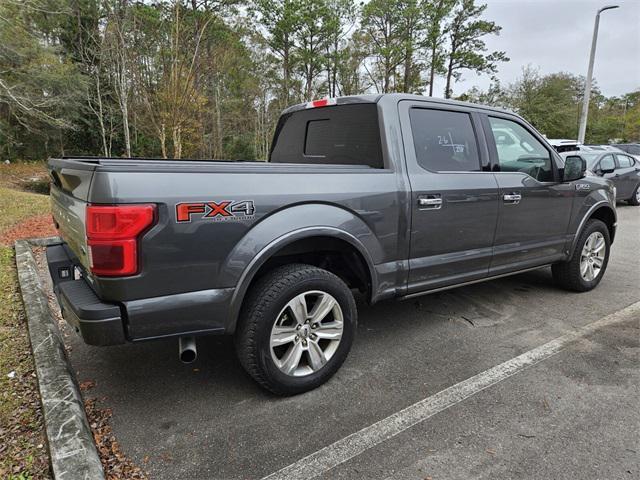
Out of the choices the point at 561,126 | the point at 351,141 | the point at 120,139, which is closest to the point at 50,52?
the point at 120,139

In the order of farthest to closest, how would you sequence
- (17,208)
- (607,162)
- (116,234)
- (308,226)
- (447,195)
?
(607,162) < (17,208) < (447,195) < (308,226) < (116,234)

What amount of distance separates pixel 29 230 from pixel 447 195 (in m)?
7.00

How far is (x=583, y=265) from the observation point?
185 inches

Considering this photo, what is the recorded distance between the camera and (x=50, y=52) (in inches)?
679

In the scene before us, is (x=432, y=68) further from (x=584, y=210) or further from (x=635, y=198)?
(x=584, y=210)

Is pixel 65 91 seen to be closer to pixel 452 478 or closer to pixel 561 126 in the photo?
pixel 452 478

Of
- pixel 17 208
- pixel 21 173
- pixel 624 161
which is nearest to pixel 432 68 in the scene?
pixel 624 161

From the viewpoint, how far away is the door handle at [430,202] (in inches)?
122

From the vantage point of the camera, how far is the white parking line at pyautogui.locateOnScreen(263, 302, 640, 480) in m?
2.12

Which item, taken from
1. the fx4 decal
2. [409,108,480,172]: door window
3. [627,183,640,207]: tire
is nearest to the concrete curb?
the fx4 decal

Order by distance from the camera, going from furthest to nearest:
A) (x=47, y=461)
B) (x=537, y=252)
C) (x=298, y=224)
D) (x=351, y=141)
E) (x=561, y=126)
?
(x=561, y=126)
(x=537, y=252)
(x=351, y=141)
(x=298, y=224)
(x=47, y=461)

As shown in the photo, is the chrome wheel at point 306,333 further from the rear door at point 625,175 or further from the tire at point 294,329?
the rear door at point 625,175

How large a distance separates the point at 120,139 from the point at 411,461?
22.6 m

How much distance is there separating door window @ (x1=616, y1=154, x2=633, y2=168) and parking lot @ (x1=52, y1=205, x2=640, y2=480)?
394 inches
